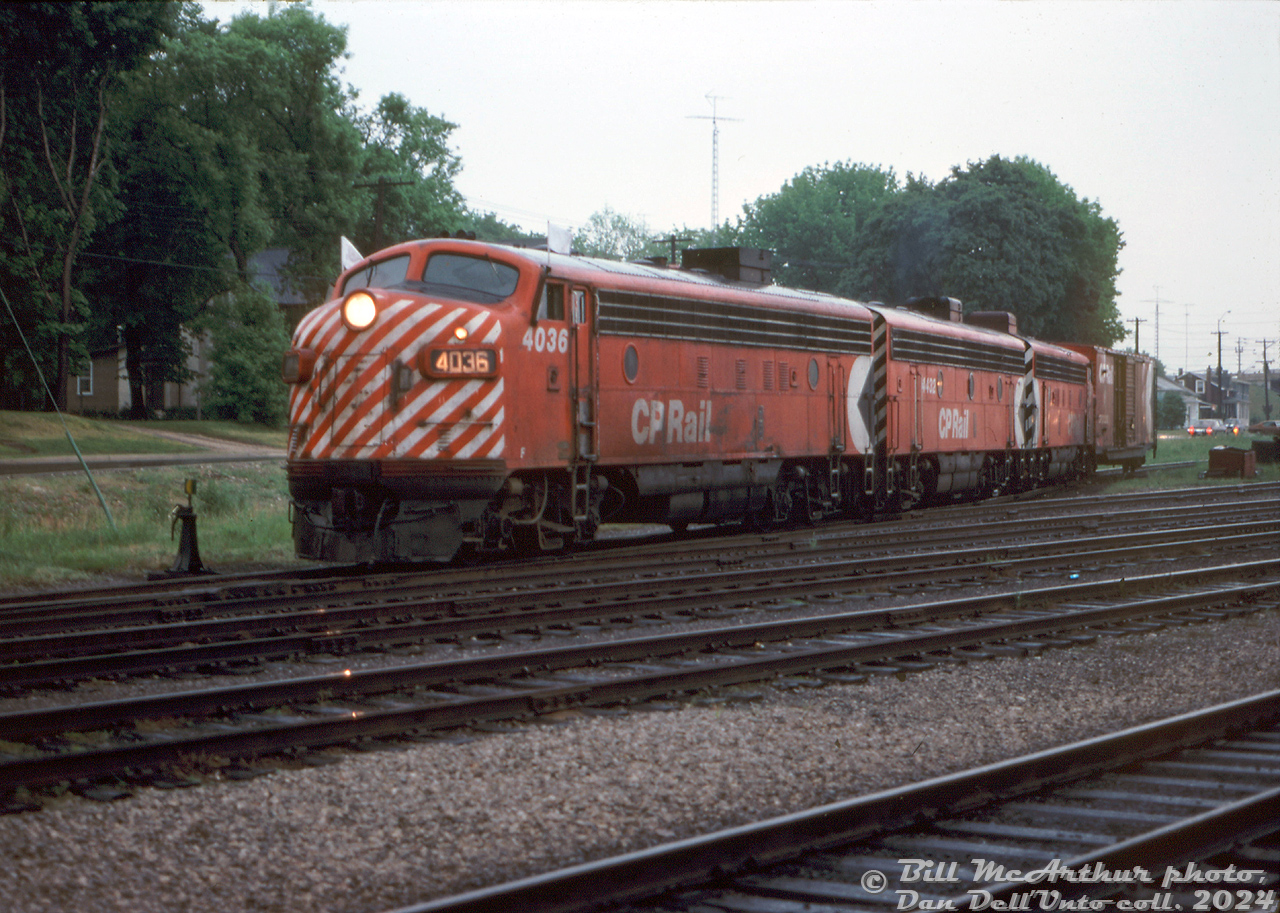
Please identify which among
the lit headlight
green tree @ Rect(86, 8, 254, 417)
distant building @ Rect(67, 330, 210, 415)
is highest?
green tree @ Rect(86, 8, 254, 417)

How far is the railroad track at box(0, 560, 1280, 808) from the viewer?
574 centimetres

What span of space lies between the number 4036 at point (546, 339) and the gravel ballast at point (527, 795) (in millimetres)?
5868

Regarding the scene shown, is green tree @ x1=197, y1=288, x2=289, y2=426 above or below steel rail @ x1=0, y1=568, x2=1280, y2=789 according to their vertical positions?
above

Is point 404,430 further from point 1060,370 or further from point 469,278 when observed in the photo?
point 1060,370

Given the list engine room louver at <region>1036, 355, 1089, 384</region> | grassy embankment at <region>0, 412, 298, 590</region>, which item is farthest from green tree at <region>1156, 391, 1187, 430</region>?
grassy embankment at <region>0, 412, 298, 590</region>

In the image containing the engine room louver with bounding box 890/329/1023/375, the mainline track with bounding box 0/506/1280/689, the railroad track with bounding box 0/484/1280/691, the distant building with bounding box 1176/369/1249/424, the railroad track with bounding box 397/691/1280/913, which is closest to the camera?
the railroad track with bounding box 397/691/1280/913

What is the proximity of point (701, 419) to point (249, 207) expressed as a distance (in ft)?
122

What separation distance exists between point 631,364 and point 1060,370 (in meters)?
17.8

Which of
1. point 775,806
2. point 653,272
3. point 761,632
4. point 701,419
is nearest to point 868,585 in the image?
point 761,632

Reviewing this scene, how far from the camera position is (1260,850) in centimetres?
438

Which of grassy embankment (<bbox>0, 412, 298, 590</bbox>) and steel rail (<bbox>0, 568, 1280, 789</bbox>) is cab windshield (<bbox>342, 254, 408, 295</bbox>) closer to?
grassy embankment (<bbox>0, 412, 298, 590</bbox>)

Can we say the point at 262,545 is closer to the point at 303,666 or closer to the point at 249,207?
the point at 303,666

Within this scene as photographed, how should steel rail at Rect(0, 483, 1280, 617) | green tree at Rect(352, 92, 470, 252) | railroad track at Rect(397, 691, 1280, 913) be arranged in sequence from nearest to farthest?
railroad track at Rect(397, 691, 1280, 913)
steel rail at Rect(0, 483, 1280, 617)
green tree at Rect(352, 92, 470, 252)

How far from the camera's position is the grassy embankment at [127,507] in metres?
14.7
